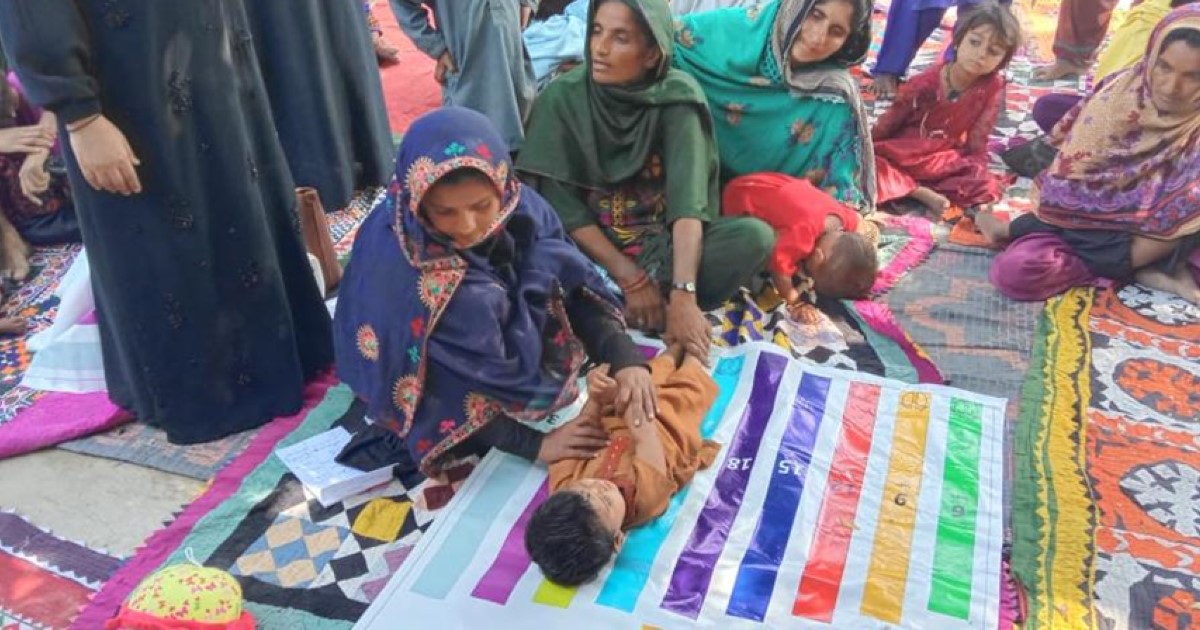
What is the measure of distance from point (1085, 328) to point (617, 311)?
1.38 metres

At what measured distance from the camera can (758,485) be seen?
6.34 feet

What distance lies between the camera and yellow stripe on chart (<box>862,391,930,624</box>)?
168cm

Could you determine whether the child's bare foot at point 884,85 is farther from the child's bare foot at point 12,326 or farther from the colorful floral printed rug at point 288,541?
the child's bare foot at point 12,326

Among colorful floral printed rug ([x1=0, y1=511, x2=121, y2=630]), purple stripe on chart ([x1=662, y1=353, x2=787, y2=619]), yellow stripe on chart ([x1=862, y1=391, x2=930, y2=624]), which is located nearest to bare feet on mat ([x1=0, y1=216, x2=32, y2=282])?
colorful floral printed rug ([x1=0, y1=511, x2=121, y2=630])

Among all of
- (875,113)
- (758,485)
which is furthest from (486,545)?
(875,113)

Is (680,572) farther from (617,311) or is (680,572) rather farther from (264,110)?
(264,110)

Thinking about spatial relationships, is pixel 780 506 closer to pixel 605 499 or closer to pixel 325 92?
pixel 605 499

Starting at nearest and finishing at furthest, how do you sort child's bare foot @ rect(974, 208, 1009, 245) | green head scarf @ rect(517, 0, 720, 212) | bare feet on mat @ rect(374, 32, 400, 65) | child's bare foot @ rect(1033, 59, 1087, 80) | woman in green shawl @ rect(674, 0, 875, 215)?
green head scarf @ rect(517, 0, 720, 212) < woman in green shawl @ rect(674, 0, 875, 215) < child's bare foot @ rect(974, 208, 1009, 245) < child's bare foot @ rect(1033, 59, 1087, 80) < bare feet on mat @ rect(374, 32, 400, 65)

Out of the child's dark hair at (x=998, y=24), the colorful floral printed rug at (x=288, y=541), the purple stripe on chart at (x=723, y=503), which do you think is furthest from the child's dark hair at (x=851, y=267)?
the colorful floral printed rug at (x=288, y=541)

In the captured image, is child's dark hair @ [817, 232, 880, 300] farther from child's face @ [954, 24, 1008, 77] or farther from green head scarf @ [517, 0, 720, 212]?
child's face @ [954, 24, 1008, 77]

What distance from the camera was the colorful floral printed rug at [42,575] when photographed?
1.71m

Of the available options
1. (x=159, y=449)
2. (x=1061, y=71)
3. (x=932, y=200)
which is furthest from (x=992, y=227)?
(x=159, y=449)

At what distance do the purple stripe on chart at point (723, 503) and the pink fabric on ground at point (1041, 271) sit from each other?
2.97 feet

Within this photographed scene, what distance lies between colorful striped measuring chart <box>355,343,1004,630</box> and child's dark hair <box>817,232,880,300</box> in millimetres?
454
